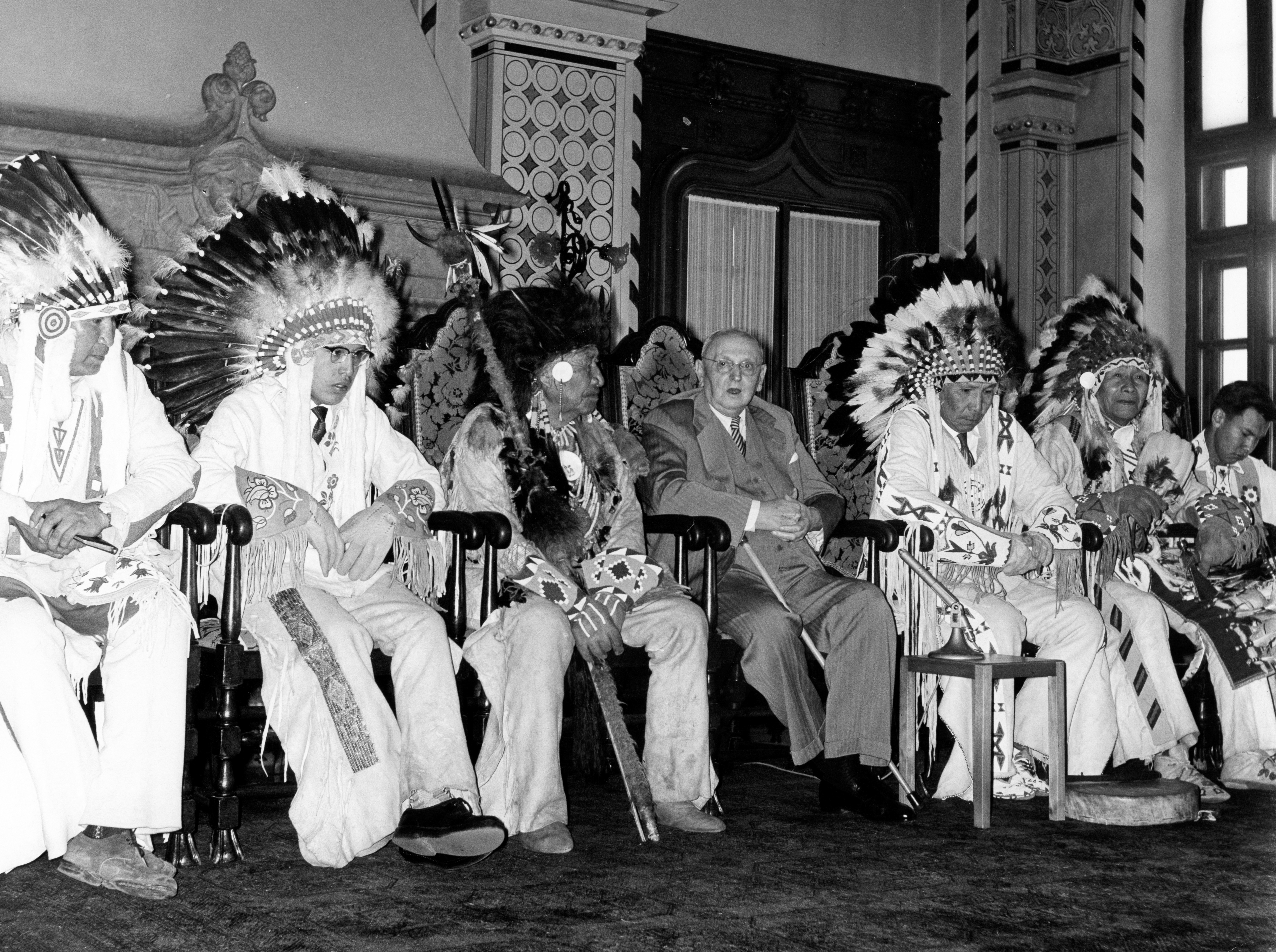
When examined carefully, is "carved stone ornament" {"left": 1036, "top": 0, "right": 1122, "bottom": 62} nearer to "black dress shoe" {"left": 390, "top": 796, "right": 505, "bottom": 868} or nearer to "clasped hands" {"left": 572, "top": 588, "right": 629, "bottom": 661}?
"clasped hands" {"left": 572, "top": 588, "right": 629, "bottom": 661}

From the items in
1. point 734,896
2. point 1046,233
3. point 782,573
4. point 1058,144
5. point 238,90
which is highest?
point 1058,144

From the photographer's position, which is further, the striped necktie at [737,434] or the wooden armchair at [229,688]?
the striped necktie at [737,434]

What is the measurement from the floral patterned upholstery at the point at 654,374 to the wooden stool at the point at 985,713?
3.68ft

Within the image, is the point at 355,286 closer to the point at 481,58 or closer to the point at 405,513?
the point at 405,513

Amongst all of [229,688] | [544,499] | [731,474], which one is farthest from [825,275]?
[229,688]

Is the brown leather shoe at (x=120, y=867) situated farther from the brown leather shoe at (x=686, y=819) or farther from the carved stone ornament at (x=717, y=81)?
the carved stone ornament at (x=717, y=81)

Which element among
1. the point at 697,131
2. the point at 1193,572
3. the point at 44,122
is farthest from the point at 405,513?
the point at 697,131

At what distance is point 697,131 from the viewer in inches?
318

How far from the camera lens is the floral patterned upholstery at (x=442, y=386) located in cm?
428

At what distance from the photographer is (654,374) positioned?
4.77 metres

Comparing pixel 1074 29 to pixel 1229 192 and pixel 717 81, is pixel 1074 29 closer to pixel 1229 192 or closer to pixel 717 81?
pixel 1229 192

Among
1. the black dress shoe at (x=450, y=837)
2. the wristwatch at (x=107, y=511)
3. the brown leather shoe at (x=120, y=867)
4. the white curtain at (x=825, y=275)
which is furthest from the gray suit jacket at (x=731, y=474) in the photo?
the white curtain at (x=825, y=275)

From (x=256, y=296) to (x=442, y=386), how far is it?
72cm

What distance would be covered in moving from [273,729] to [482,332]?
1.16m
